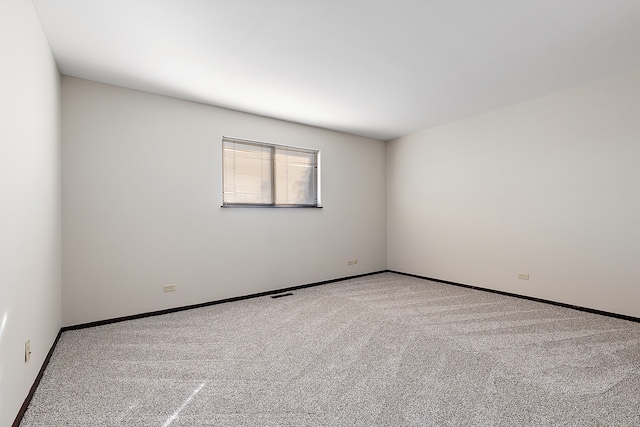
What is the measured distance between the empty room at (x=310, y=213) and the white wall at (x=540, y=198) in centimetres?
3

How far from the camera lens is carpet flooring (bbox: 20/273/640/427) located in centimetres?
173

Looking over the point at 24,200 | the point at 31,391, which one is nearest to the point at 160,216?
the point at 24,200

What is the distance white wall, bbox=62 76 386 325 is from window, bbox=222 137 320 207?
14cm

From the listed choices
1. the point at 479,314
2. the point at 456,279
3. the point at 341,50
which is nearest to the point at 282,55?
the point at 341,50

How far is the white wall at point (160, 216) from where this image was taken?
3.11m

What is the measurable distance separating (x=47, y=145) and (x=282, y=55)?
2.07m

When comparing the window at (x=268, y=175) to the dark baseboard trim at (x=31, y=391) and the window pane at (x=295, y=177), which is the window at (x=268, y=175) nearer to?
the window pane at (x=295, y=177)

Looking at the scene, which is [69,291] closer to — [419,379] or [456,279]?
[419,379]

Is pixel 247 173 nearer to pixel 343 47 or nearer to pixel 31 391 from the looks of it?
pixel 343 47

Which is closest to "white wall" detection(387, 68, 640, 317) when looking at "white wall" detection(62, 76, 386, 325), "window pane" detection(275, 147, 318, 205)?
"window pane" detection(275, 147, 318, 205)

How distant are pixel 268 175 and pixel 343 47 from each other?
2.32 m

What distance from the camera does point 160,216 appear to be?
3.55 metres

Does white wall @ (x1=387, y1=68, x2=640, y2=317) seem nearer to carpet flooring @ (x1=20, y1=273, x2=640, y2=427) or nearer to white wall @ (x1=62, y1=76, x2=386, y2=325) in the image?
carpet flooring @ (x1=20, y1=273, x2=640, y2=427)

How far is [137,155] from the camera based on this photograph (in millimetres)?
3404
